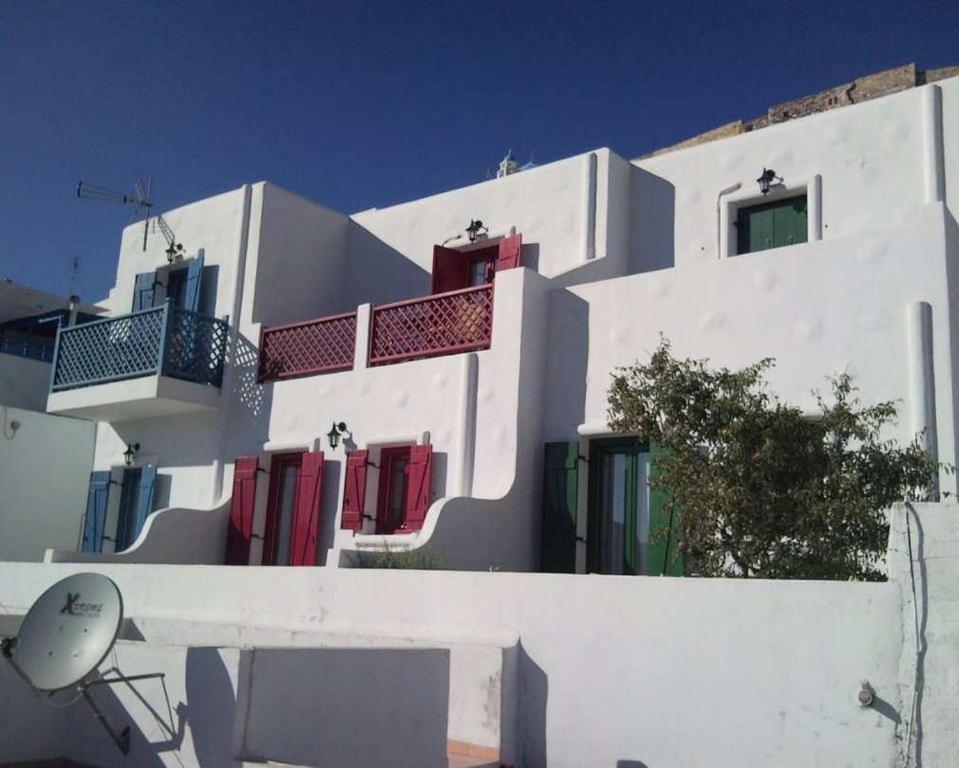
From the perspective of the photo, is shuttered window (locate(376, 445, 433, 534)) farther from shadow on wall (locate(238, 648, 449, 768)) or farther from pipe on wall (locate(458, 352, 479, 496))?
shadow on wall (locate(238, 648, 449, 768))

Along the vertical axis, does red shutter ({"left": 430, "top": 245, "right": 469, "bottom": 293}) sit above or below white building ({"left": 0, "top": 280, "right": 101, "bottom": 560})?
above

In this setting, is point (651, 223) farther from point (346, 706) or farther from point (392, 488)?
point (346, 706)

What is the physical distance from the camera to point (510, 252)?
47.1 feet

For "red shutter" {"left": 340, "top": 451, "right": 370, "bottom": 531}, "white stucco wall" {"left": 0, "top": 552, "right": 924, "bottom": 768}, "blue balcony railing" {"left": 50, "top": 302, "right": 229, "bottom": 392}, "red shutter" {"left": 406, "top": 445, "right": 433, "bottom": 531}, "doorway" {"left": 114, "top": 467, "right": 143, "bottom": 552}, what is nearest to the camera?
"white stucco wall" {"left": 0, "top": 552, "right": 924, "bottom": 768}

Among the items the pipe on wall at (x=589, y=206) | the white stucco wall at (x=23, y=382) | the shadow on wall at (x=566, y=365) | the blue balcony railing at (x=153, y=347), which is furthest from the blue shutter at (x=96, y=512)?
the pipe on wall at (x=589, y=206)

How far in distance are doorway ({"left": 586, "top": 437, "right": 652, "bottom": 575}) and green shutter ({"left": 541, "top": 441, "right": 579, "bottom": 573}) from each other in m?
0.21

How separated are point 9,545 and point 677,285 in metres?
12.5

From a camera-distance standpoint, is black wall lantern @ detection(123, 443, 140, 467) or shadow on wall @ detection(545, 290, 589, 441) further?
black wall lantern @ detection(123, 443, 140, 467)

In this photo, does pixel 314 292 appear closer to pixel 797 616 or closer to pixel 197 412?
pixel 197 412

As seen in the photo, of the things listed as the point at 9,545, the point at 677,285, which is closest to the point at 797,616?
the point at 677,285

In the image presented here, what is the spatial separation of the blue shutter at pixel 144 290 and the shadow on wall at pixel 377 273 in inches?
135

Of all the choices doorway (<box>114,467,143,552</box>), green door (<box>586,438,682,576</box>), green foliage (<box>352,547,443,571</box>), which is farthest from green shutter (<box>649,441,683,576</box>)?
doorway (<box>114,467,143,552</box>)

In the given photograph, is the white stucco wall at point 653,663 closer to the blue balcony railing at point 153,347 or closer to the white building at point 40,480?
the blue balcony railing at point 153,347

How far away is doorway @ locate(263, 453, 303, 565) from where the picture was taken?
47.2ft
